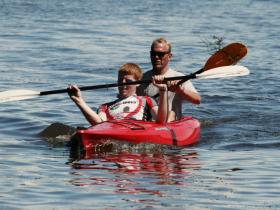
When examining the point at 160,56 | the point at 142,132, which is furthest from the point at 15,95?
the point at 160,56

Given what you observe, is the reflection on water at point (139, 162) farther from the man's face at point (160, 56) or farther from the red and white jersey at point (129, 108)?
the man's face at point (160, 56)

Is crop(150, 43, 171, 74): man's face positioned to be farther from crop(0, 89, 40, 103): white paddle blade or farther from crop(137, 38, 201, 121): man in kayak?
crop(0, 89, 40, 103): white paddle blade

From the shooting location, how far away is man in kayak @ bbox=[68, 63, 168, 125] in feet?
33.7

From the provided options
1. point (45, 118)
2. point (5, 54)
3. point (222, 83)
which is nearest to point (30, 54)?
point (5, 54)

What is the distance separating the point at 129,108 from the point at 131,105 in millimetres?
50

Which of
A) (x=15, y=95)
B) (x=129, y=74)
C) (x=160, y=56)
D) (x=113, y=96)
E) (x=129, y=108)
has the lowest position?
(x=113, y=96)

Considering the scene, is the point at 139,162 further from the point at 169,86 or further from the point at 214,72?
the point at 214,72

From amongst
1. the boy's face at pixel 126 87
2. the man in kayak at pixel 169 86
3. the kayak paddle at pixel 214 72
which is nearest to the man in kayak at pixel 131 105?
the boy's face at pixel 126 87

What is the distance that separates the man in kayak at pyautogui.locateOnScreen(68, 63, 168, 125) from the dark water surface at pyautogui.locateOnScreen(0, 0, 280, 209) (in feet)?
1.38

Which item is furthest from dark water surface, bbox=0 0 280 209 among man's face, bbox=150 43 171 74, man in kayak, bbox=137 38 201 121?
man's face, bbox=150 43 171 74

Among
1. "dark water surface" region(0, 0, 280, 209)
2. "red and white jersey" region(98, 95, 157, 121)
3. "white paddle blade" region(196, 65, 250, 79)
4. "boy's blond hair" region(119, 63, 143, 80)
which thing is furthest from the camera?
"white paddle blade" region(196, 65, 250, 79)

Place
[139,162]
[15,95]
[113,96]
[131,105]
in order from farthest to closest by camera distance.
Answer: [113,96]
[15,95]
[131,105]
[139,162]

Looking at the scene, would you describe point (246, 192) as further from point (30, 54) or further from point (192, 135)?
point (30, 54)

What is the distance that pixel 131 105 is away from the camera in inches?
420
